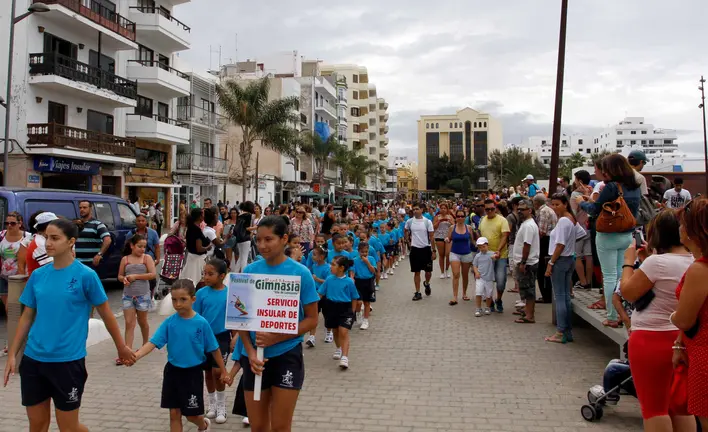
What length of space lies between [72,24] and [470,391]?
26431 millimetres

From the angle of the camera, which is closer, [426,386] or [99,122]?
[426,386]

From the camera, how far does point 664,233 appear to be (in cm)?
369

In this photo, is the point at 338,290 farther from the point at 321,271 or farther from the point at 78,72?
the point at 78,72

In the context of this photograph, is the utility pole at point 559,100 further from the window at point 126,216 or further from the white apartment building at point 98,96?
the white apartment building at point 98,96

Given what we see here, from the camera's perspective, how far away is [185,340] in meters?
4.39

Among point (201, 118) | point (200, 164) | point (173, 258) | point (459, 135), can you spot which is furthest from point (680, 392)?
point (459, 135)

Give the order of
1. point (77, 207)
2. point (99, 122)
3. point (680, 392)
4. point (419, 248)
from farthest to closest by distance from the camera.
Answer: point (99, 122) < point (419, 248) < point (77, 207) < point (680, 392)

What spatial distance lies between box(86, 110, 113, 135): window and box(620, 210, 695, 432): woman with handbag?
28462mm

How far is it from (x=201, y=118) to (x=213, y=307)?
36.1m

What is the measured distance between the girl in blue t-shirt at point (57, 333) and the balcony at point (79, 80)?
2339 centimetres

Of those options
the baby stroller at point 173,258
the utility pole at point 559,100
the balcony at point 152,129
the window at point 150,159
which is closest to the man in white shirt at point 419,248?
the utility pole at point 559,100

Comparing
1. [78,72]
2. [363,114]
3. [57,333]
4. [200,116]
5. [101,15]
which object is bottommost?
[57,333]

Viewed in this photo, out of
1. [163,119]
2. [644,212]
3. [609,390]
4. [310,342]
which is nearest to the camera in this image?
[609,390]

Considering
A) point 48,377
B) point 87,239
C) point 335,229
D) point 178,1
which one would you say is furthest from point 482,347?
point 178,1
